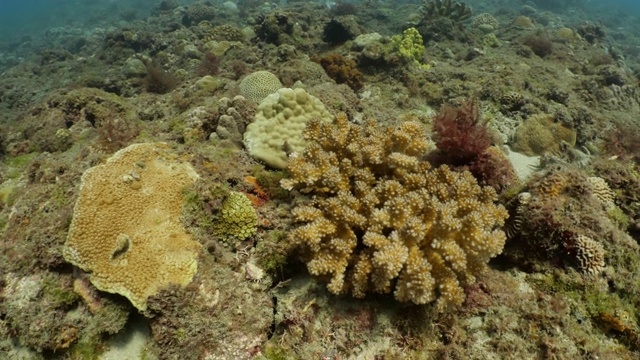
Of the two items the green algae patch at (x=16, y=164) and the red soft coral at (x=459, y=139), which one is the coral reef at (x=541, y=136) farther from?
the green algae patch at (x=16, y=164)

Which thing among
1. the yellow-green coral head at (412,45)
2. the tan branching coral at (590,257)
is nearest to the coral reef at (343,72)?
the yellow-green coral head at (412,45)

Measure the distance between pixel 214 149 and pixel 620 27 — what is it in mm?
44556

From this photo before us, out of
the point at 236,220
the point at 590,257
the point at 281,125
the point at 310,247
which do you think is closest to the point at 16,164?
the point at 281,125

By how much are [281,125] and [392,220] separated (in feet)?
8.66

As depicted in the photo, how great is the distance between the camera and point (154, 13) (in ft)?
94.4

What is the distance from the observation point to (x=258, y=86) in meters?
7.09

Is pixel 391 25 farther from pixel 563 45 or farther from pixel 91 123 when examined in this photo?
pixel 91 123

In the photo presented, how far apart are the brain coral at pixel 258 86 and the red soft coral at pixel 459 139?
369 cm

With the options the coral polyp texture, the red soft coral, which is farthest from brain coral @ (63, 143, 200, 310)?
the red soft coral

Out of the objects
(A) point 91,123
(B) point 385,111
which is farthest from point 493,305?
(A) point 91,123

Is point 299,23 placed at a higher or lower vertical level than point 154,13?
higher

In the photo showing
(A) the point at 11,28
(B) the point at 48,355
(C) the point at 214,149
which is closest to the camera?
(B) the point at 48,355

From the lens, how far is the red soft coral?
4285 millimetres

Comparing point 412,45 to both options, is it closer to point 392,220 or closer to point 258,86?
point 258,86
